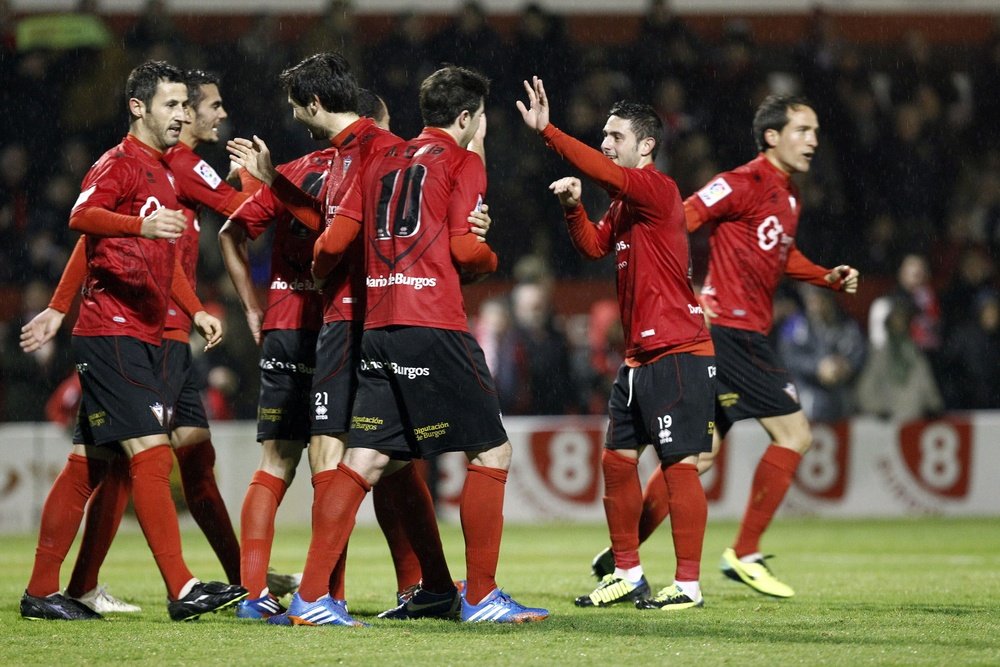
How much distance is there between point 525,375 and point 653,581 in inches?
242

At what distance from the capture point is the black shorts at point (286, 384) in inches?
252

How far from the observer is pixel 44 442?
12.8 metres

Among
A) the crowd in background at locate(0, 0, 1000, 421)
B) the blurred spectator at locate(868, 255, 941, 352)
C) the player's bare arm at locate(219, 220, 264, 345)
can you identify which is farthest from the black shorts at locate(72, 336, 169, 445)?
the blurred spectator at locate(868, 255, 941, 352)

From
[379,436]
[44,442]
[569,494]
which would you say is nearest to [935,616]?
[379,436]

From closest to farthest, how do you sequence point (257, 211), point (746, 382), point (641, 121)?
1. point (257, 211)
2. point (641, 121)
3. point (746, 382)

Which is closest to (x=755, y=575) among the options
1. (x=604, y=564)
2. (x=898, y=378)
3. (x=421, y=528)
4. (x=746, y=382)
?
(x=604, y=564)

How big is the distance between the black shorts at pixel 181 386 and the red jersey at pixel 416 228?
118 cm

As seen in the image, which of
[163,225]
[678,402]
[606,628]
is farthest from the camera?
[678,402]

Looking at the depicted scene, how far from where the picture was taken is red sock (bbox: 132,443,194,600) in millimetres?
6113

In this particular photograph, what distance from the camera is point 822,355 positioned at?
1438cm

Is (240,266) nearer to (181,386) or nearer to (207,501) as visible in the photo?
(181,386)

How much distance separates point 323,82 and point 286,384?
137 centimetres

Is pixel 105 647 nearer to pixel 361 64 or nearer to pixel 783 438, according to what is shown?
pixel 783 438

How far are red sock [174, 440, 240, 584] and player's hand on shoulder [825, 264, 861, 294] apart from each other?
3516 millimetres
